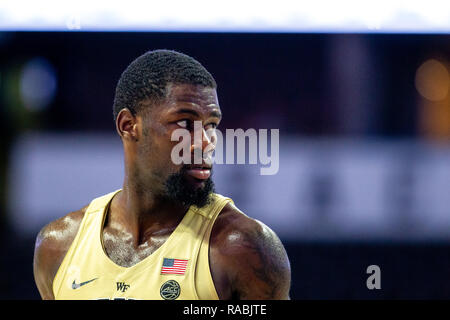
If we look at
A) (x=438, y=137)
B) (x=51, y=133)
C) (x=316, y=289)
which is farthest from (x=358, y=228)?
(x=51, y=133)

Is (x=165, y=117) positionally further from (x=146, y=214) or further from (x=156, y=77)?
(x=146, y=214)

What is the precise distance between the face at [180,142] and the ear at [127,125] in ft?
0.10

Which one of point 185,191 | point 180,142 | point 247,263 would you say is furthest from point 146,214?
point 247,263

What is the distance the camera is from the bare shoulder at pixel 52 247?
1771 millimetres

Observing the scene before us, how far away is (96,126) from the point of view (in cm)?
362

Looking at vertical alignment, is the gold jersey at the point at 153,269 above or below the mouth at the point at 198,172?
below

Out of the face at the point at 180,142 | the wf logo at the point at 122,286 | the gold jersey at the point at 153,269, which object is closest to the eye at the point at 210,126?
the face at the point at 180,142

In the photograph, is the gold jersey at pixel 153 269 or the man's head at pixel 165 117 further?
the man's head at pixel 165 117

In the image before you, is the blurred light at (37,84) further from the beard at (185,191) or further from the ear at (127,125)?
the beard at (185,191)

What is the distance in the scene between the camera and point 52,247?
5.91 ft

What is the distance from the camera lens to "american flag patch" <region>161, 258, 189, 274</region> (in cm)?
154

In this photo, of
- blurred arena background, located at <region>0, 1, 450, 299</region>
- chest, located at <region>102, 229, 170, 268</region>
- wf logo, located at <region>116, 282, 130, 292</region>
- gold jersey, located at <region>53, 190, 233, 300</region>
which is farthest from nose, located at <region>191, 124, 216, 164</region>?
blurred arena background, located at <region>0, 1, 450, 299</region>

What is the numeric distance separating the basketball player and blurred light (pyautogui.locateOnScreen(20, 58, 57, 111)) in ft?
6.36

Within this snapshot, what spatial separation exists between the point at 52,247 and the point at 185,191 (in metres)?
0.56
